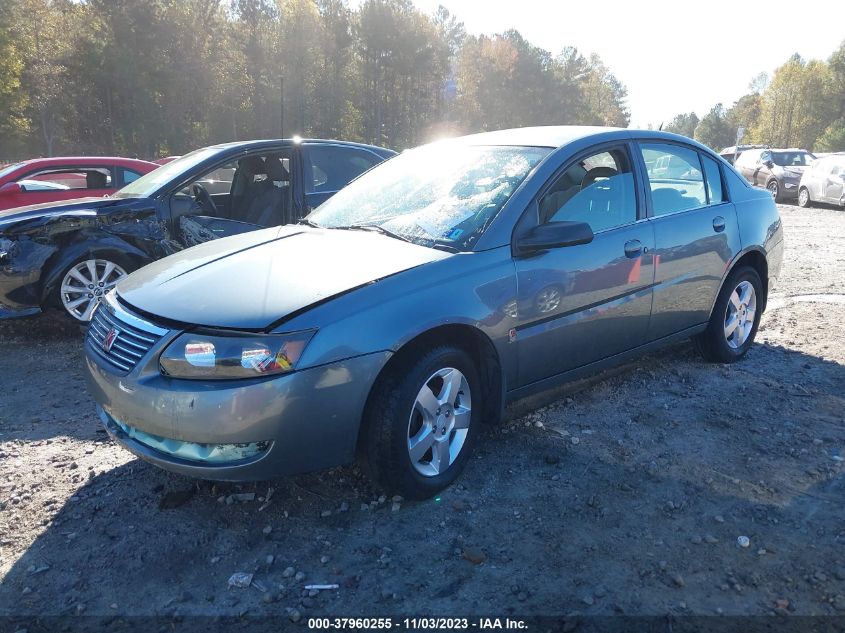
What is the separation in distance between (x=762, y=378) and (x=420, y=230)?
2901 millimetres

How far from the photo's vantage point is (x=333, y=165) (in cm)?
662

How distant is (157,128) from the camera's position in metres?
36.2

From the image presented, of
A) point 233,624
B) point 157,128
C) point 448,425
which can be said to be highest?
point 157,128

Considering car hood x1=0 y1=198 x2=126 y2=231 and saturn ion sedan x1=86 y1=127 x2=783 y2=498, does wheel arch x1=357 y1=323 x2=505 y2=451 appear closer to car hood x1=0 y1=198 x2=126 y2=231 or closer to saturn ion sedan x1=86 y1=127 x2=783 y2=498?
saturn ion sedan x1=86 y1=127 x2=783 y2=498

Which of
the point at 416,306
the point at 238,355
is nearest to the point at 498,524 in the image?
the point at 416,306

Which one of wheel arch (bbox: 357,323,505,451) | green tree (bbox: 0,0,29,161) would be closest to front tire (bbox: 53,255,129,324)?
wheel arch (bbox: 357,323,505,451)

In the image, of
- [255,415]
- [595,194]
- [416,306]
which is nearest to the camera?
[255,415]

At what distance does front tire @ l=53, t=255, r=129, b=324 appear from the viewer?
5.84 meters

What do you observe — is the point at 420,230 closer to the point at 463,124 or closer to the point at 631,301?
the point at 631,301

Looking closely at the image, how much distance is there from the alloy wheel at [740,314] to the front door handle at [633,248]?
4.43 ft

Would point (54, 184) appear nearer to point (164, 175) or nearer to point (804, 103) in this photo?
point (164, 175)

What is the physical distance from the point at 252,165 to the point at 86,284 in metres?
1.86

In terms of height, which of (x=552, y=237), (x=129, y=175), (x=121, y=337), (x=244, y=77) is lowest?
(x=121, y=337)

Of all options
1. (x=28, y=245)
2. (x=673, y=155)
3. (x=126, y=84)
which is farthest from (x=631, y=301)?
(x=126, y=84)
